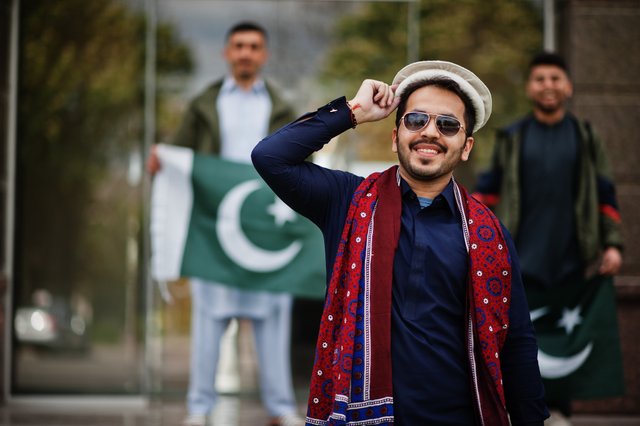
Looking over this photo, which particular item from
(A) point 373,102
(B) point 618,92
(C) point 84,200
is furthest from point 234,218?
(A) point 373,102

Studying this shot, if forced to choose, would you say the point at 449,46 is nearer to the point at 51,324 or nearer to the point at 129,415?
the point at 129,415

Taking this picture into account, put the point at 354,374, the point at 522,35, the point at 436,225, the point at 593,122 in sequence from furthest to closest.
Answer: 1. the point at 522,35
2. the point at 593,122
3. the point at 436,225
4. the point at 354,374

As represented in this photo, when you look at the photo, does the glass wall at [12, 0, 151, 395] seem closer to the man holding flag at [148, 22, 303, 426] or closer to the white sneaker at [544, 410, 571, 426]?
the man holding flag at [148, 22, 303, 426]

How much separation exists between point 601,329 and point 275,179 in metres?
3.54

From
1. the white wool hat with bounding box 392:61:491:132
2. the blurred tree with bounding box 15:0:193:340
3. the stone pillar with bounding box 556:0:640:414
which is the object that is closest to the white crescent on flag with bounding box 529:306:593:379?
the stone pillar with bounding box 556:0:640:414

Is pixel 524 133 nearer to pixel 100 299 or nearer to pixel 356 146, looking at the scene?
pixel 356 146

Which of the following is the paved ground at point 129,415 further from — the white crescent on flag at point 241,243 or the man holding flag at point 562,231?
the white crescent on flag at point 241,243

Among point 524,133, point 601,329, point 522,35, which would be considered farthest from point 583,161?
point 522,35

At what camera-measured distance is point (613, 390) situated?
6.20 m

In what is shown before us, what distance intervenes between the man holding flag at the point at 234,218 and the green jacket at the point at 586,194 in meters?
1.46

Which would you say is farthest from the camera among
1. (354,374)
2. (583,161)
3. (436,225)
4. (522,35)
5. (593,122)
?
(522,35)

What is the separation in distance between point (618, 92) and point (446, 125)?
4201 millimetres

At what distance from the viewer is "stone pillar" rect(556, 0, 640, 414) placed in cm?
704

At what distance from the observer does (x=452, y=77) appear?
3348 millimetres
